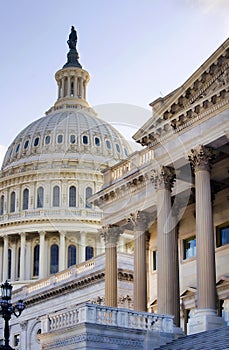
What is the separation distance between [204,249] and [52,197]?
7606cm

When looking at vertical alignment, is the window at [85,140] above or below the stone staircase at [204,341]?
above

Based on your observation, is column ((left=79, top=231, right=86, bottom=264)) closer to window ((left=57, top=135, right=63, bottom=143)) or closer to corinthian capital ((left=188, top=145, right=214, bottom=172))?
window ((left=57, top=135, right=63, bottom=143))

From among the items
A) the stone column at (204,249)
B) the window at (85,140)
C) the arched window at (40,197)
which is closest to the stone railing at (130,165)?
the stone column at (204,249)

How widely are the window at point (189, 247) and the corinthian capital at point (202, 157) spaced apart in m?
8.77

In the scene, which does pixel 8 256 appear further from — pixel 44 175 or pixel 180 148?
pixel 180 148

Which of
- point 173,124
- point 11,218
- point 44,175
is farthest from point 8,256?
point 173,124

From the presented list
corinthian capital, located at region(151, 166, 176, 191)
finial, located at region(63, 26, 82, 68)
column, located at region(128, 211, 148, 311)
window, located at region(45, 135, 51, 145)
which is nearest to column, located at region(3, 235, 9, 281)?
window, located at region(45, 135, 51, 145)

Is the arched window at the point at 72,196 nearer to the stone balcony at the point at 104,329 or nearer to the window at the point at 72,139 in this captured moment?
the window at the point at 72,139

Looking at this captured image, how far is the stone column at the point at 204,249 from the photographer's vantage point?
30.3m

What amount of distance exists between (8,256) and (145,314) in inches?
3081

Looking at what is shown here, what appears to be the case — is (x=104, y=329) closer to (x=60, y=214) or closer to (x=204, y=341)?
(x=204, y=341)

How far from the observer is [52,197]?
106375mm

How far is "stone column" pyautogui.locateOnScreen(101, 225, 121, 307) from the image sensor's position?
41.0 meters

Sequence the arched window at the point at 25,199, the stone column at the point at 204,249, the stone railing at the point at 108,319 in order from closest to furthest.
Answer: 1. the stone railing at the point at 108,319
2. the stone column at the point at 204,249
3. the arched window at the point at 25,199
